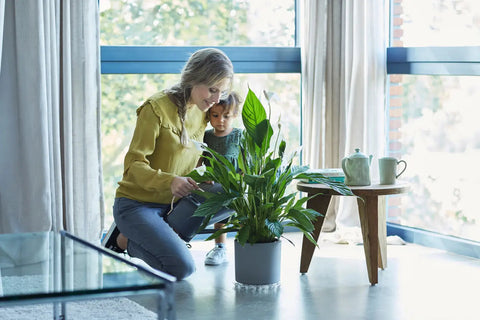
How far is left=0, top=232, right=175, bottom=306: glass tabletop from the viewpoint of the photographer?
1565mm

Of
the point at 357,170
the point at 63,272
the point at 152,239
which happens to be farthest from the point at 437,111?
the point at 63,272

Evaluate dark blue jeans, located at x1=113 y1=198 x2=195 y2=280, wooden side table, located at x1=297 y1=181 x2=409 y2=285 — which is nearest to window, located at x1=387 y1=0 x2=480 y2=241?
wooden side table, located at x1=297 y1=181 x2=409 y2=285

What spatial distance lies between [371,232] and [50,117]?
1643mm

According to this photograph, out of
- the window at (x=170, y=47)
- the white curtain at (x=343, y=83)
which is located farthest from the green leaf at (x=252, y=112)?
the white curtain at (x=343, y=83)

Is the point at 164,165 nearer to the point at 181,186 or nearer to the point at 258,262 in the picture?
the point at 181,186

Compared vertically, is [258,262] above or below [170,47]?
below

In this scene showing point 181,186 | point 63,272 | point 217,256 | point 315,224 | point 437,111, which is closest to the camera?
point 63,272

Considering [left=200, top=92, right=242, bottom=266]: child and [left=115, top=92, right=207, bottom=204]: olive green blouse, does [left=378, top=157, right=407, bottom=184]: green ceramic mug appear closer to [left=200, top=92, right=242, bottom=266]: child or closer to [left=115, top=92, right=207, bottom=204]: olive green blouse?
[left=200, top=92, right=242, bottom=266]: child

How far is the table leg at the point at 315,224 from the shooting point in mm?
3322

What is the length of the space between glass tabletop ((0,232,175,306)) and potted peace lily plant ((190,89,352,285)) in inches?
37.7

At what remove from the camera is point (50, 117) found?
12.2ft

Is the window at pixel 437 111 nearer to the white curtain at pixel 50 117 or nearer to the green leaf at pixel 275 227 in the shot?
the green leaf at pixel 275 227

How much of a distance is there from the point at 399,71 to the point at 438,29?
0.32m

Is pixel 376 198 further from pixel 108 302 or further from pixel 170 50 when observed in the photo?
pixel 170 50
